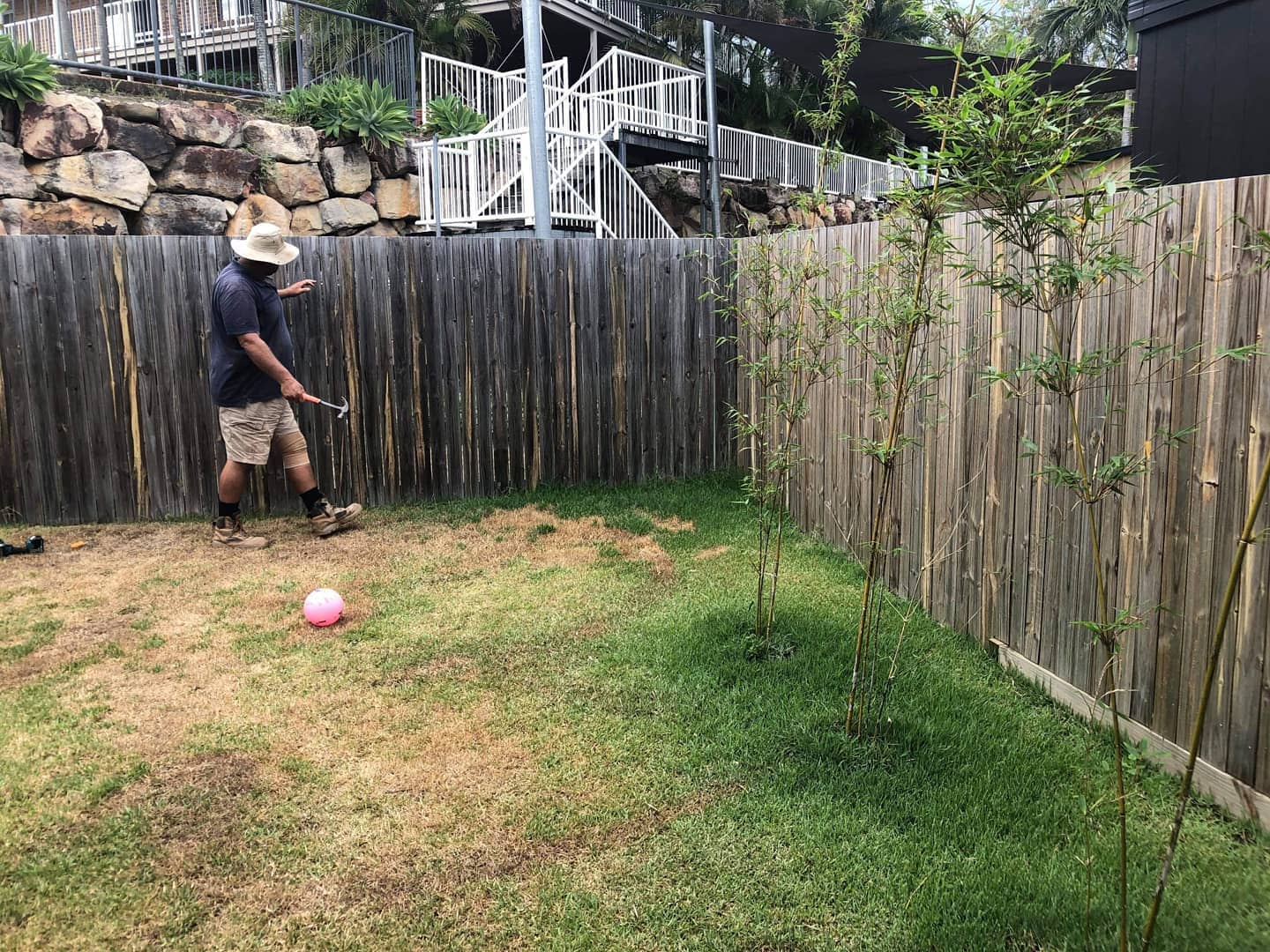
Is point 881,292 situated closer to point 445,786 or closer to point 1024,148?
point 1024,148

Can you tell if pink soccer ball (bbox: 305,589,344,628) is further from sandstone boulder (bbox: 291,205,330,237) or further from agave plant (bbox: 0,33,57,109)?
sandstone boulder (bbox: 291,205,330,237)

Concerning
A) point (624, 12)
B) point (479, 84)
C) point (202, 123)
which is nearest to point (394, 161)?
point (202, 123)

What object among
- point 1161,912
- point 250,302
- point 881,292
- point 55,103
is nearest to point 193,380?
point 250,302

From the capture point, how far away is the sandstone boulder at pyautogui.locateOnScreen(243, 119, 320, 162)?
8.91 meters

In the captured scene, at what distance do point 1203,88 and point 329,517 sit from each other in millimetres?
6020

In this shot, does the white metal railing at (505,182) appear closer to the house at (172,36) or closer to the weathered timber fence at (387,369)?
the house at (172,36)

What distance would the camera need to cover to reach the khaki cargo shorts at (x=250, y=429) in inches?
220

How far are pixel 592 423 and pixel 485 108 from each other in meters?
8.14

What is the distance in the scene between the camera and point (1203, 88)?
18.0ft

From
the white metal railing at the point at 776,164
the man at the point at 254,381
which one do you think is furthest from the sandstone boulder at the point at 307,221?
the white metal railing at the point at 776,164

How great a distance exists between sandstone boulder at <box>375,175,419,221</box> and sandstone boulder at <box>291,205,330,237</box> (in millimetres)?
833

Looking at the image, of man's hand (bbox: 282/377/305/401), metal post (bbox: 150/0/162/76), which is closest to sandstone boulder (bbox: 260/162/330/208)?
metal post (bbox: 150/0/162/76)

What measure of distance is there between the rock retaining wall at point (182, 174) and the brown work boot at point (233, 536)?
373cm

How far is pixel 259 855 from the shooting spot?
2.55m
